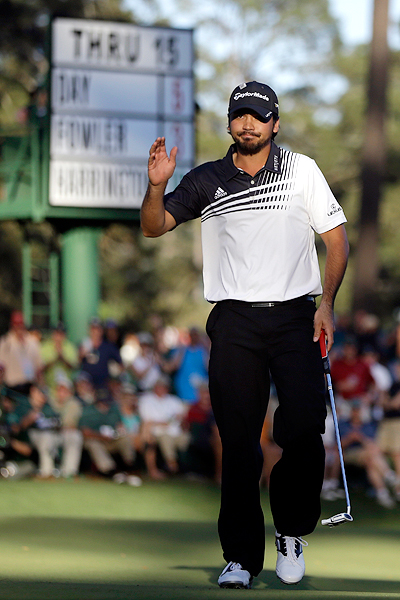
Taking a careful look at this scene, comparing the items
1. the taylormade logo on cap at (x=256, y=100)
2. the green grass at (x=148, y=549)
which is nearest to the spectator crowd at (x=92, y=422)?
the green grass at (x=148, y=549)

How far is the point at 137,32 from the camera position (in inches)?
616

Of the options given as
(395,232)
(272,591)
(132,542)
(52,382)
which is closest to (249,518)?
(272,591)

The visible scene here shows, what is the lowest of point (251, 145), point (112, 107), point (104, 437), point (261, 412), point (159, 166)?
point (104, 437)

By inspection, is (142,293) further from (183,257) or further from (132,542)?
(132,542)

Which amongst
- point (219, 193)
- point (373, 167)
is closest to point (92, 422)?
point (219, 193)

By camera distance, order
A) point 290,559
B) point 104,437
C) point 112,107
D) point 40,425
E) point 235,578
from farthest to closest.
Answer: point 112,107, point 104,437, point 40,425, point 290,559, point 235,578

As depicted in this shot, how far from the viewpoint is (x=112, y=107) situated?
1526 centimetres

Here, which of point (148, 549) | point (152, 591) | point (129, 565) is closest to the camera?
point (152, 591)

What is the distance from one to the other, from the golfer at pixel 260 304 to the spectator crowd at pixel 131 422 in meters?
6.68

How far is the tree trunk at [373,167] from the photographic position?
18438 mm

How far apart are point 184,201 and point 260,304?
0.61m

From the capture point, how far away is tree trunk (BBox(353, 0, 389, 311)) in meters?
18.4

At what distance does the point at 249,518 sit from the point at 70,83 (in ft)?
37.6

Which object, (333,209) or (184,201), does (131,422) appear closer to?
(184,201)
